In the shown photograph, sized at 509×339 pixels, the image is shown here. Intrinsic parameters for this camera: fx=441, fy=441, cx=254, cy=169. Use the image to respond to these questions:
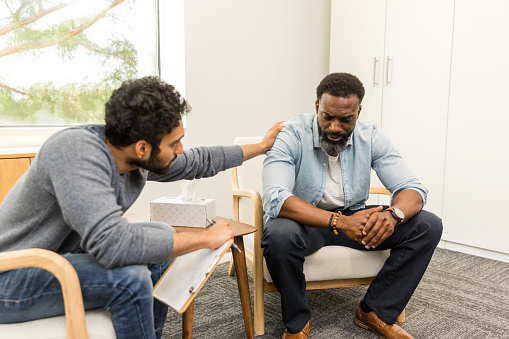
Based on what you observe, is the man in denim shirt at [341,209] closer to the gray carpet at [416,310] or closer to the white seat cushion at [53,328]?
the gray carpet at [416,310]

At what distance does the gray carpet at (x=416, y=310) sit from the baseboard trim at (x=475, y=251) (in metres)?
0.21

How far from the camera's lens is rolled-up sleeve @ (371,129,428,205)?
194 centimetres

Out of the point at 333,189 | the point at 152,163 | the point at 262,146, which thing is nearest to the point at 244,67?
the point at 262,146

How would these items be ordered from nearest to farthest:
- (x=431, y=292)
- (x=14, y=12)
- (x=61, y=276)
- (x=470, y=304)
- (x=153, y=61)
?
1. (x=61, y=276)
2. (x=470, y=304)
3. (x=431, y=292)
4. (x=14, y=12)
5. (x=153, y=61)

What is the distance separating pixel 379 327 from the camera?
1.82m

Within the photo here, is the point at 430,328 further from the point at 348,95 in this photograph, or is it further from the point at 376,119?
the point at 376,119

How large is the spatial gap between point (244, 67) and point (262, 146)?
1659mm

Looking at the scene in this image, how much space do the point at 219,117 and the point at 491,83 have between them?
186cm

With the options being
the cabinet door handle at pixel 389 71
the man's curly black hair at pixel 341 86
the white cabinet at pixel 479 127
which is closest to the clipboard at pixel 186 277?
the man's curly black hair at pixel 341 86

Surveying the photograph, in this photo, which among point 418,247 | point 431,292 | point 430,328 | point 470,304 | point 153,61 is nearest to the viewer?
point 418,247

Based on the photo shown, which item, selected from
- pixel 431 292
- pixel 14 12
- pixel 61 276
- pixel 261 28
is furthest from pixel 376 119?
pixel 61 276

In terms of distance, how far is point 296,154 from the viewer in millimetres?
1945

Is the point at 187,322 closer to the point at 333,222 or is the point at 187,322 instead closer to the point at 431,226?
the point at 333,222

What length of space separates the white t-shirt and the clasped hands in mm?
236
